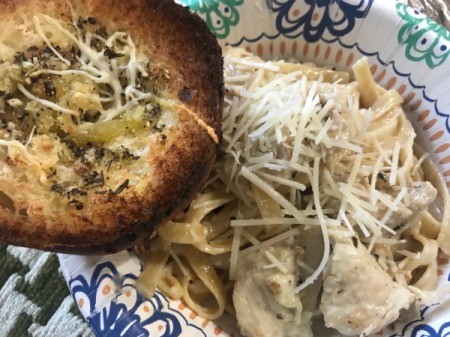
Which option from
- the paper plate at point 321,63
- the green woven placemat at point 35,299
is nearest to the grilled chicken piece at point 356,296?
the paper plate at point 321,63

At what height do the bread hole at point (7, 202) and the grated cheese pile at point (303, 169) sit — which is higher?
the grated cheese pile at point (303, 169)

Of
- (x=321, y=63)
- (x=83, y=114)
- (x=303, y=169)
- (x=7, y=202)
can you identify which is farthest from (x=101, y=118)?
(x=321, y=63)

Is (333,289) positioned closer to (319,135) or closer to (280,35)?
(319,135)

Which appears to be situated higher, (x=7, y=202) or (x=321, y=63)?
(x=321, y=63)

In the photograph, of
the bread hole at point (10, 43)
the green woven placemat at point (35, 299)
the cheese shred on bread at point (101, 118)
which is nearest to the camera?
the cheese shred on bread at point (101, 118)

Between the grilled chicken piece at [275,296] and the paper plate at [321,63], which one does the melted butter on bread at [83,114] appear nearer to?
the paper plate at [321,63]

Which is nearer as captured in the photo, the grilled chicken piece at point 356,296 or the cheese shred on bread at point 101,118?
the cheese shred on bread at point 101,118

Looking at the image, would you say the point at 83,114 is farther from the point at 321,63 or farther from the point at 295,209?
the point at 321,63

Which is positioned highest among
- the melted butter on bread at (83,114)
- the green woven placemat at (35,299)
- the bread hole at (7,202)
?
the melted butter on bread at (83,114)
